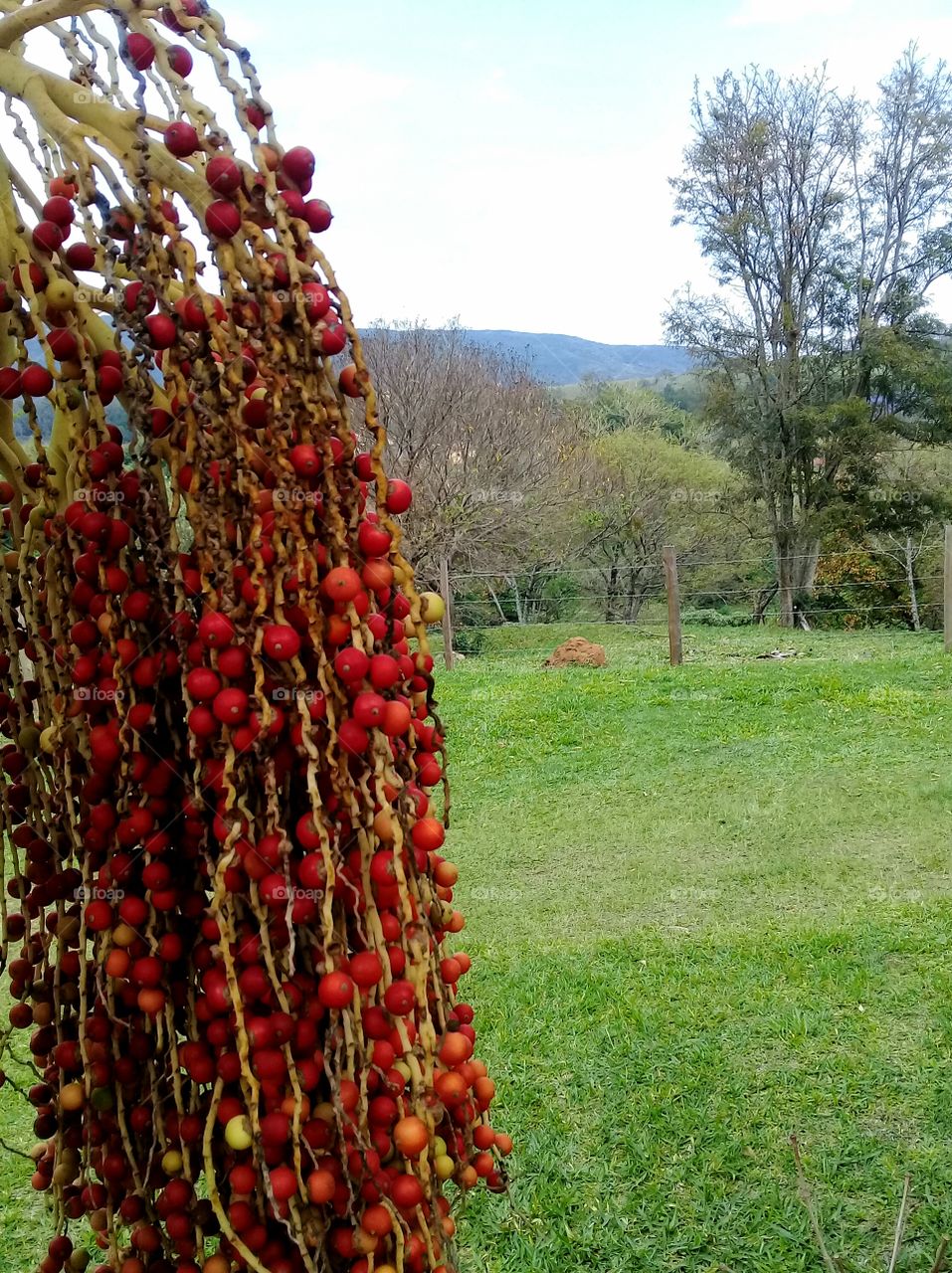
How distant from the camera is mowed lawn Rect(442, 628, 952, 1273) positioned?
2.19 metres

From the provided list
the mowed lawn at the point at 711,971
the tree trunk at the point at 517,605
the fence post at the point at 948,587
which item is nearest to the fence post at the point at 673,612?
the mowed lawn at the point at 711,971

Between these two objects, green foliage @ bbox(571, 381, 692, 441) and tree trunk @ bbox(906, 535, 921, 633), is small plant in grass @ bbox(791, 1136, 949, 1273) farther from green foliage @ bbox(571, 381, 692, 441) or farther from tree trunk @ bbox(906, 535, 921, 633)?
green foliage @ bbox(571, 381, 692, 441)

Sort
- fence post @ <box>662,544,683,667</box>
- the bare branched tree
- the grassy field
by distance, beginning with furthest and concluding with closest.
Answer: the bare branched tree < fence post @ <box>662,544,683,667</box> < the grassy field

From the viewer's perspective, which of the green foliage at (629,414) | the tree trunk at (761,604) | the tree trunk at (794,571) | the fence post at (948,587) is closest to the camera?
the fence post at (948,587)

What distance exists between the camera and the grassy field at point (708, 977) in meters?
2.19

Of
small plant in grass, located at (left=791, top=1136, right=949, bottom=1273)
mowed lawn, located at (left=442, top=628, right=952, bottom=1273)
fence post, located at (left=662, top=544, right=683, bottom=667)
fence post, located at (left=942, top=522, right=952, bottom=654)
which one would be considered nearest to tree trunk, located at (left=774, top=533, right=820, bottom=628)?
fence post, located at (left=942, top=522, right=952, bottom=654)

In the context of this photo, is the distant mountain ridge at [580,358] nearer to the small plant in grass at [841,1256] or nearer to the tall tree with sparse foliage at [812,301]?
the tall tree with sparse foliage at [812,301]

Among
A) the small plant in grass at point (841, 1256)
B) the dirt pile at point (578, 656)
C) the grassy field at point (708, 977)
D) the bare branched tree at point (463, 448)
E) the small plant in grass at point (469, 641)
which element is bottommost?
the grassy field at point (708, 977)

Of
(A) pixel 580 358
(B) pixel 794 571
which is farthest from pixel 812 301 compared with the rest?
(A) pixel 580 358

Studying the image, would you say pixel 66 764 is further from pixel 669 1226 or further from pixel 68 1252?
pixel 669 1226

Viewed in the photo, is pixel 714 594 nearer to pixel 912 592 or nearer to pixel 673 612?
pixel 912 592

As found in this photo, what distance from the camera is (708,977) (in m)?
3.20

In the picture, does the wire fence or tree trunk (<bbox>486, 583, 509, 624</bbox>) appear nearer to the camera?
the wire fence

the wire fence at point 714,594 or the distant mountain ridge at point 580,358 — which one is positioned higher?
the distant mountain ridge at point 580,358
